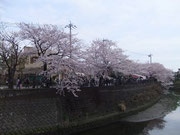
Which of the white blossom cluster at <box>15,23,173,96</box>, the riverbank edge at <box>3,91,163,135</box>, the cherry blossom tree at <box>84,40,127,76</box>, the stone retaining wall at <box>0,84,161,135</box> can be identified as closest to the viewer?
the stone retaining wall at <box>0,84,161,135</box>

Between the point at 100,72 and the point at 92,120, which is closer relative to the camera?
the point at 92,120

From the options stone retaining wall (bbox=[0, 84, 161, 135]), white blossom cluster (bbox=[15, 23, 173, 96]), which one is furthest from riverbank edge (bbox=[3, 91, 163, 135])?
white blossom cluster (bbox=[15, 23, 173, 96])

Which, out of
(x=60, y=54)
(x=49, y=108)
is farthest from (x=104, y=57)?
(x=49, y=108)

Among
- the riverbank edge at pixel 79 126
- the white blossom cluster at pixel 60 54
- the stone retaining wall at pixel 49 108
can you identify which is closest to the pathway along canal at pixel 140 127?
the riverbank edge at pixel 79 126

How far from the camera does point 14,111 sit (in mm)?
12109

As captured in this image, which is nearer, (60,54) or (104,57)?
(60,54)

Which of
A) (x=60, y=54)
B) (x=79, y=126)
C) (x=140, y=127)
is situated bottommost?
(x=140, y=127)

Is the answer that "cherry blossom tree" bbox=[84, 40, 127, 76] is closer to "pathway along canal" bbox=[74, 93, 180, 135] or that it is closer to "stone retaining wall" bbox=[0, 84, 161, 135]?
"stone retaining wall" bbox=[0, 84, 161, 135]

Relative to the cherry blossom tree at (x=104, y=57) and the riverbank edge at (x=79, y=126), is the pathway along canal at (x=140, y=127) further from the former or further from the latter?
the cherry blossom tree at (x=104, y=57)

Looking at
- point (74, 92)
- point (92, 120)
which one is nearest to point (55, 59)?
point (74, 92)

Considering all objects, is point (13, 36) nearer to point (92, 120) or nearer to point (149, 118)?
point (92, 120)

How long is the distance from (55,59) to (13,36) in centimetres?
473

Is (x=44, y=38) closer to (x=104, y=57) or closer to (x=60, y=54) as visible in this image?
(x=60, y=54)

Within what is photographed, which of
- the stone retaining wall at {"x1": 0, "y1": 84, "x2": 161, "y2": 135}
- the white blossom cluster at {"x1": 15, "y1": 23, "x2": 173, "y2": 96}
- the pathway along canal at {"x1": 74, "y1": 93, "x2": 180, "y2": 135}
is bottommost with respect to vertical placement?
the pathway along canal at {"x1": 74, "y1": 93, "x2": 180, "y2": 135}
